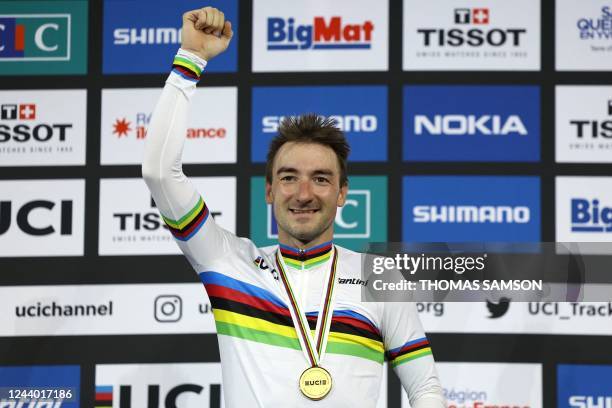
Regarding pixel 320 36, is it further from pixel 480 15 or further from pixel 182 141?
pixel 182 141

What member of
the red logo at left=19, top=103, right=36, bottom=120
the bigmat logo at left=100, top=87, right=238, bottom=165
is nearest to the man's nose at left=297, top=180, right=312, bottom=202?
the bigmat logo at left=100, top=87, right=238, bottom=165

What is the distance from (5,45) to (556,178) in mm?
2438

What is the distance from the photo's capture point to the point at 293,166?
200 cm

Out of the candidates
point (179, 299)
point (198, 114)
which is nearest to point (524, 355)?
→ point (179, 299)

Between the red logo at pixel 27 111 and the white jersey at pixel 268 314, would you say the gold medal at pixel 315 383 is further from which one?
the red logo at pixel 27 111

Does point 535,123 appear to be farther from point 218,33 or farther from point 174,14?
point 218,33

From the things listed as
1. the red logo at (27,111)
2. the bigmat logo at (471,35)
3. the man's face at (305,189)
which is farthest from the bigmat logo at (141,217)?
the man's face at (305,189)

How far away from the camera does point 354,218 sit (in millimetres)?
3340

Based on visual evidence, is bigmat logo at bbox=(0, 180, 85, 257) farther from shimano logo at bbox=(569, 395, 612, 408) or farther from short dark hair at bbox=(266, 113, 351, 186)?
shimano logo at bbox=(569, 395, 612, 408)

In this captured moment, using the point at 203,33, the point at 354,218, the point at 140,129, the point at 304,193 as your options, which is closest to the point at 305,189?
the point at 304,193

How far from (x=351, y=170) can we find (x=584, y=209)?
0.97 meters

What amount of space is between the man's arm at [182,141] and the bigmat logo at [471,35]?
167 cm

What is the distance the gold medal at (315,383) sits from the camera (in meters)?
1.82

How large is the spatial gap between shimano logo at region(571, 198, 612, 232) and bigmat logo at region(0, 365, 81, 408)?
216 cm
